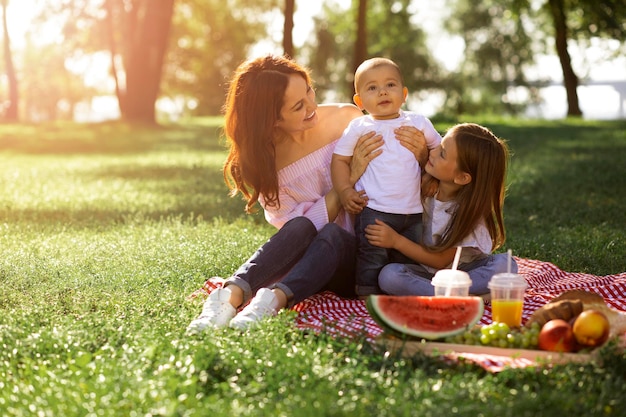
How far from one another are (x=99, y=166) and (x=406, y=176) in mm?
Result: 10206

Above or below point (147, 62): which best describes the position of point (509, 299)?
below

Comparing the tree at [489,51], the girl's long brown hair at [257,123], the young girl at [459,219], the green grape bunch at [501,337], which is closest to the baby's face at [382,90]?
the young girl at [459,219]

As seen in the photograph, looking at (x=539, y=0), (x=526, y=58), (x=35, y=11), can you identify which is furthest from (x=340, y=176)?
(x=526, y=58)

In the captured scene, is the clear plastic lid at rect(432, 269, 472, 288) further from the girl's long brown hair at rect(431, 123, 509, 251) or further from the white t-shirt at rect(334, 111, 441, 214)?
the white t-shirt at rect(334, 111, 441, 214)

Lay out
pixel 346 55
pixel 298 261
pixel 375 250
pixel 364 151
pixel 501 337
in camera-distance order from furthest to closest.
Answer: pixel 346 55, pixel 364 151, pixel 375 250, pixel 298 261, pixel 501 337

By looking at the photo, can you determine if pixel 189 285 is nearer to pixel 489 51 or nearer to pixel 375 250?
pixel 375 250

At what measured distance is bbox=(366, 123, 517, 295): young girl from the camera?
4.88 m

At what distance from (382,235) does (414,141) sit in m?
0.59

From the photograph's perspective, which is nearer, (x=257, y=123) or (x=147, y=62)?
(x=257, y=123)

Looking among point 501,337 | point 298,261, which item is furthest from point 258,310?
point 501,337

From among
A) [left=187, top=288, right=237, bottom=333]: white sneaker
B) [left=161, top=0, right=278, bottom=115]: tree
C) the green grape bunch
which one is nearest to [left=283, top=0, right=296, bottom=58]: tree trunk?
[left=187, top=288, right=237, bottom=333]: white sneaker

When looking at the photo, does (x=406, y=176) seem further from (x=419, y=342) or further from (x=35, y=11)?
(x=35, y=11)

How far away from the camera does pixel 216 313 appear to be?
4.41 meters

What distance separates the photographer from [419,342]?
12.9ft
